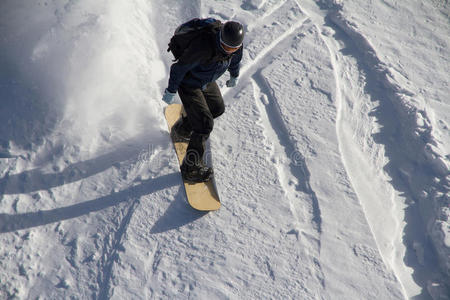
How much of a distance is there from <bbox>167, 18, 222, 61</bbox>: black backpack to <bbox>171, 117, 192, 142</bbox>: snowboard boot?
97 centimetres

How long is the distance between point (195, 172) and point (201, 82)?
0.95 m

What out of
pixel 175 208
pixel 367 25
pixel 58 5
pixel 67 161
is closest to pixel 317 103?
pixel 367 25

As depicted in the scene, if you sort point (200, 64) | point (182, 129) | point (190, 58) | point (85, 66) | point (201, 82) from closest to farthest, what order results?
1. point (190, 58)
2. point (200, 64)
3. point (201, 82)
4. point (182, 129)
5. point (85, 66)

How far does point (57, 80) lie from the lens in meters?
4.38

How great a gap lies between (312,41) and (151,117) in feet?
8.53

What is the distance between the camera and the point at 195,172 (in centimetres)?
381

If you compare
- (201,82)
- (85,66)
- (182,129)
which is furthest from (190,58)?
(85,66)

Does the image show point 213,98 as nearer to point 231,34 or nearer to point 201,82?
point 201,82

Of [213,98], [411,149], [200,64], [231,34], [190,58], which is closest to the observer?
[231,34]

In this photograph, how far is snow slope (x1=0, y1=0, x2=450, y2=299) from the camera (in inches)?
132

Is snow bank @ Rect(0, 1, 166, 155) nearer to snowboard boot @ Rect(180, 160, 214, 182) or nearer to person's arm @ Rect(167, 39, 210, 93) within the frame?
snowboard boot @ Rect(180, 160, 214, 182)

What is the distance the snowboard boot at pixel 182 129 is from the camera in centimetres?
404

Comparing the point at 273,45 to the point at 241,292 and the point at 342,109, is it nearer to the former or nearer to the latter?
the point at 342,109

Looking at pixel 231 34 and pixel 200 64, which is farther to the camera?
pixel 200 64
